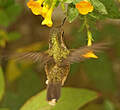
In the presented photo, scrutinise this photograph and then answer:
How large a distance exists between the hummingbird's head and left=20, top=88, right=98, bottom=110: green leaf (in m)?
0.49

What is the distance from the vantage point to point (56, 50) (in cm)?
121

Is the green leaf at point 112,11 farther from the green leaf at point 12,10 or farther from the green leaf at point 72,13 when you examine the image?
the green leaf at point 12,10

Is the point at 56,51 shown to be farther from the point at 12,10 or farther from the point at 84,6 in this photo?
the point at 12,10

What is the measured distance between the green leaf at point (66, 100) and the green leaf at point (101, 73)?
27.5 inches

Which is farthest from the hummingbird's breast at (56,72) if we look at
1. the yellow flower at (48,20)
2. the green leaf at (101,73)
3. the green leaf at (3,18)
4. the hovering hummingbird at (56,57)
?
the green leaf at (101,73)

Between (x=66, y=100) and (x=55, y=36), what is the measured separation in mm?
560

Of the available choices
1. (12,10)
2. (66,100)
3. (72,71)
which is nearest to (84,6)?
(66,100)

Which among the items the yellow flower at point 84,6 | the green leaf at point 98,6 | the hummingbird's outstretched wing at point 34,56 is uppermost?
the yellow flower at point 84,6

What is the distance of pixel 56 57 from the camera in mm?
1221

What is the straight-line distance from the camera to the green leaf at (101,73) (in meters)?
2.40

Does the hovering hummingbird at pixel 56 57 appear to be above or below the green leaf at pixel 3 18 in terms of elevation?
above

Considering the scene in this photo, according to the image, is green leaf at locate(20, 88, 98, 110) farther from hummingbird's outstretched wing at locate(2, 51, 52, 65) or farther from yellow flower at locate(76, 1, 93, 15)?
yellow flower at locate(76, 1, 93, 15)

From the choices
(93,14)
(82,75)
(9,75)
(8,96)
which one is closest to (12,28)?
(9,75)

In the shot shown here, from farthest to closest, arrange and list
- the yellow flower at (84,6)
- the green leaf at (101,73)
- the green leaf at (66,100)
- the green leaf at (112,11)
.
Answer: the green leaf at (101,73) → the green leaf at (66,100) → the green leaf at (112,11) → the yellow flower at (84,6)
